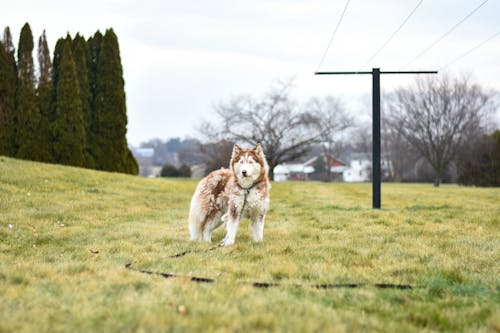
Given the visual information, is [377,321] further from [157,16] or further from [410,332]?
[157,16]

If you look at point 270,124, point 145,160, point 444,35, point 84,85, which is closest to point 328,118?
point 270,124

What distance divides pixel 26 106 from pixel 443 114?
36460mm

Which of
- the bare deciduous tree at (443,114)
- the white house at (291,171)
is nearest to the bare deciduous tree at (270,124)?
the bare deciduous tree at (443,114)

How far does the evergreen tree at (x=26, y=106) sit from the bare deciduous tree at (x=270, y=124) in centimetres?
2265

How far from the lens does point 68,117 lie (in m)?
26.7

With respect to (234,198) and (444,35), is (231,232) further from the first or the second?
(444,35)

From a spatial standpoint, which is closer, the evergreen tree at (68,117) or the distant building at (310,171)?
the evergreen tree at (68,117)

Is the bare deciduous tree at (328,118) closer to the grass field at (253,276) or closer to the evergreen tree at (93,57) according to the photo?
the evergreen tree at (93,57)

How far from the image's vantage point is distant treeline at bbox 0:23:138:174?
83.5ft

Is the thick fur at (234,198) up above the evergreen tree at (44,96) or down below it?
below

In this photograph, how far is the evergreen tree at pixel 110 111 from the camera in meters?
28.7

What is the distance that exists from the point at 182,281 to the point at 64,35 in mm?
27197

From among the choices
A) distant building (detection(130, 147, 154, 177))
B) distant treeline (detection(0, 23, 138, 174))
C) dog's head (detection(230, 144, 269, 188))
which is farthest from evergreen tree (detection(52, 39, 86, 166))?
distant building (detection(130, 147, 154, 177))

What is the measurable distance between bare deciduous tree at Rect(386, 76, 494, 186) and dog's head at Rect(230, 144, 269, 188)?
41731mm
